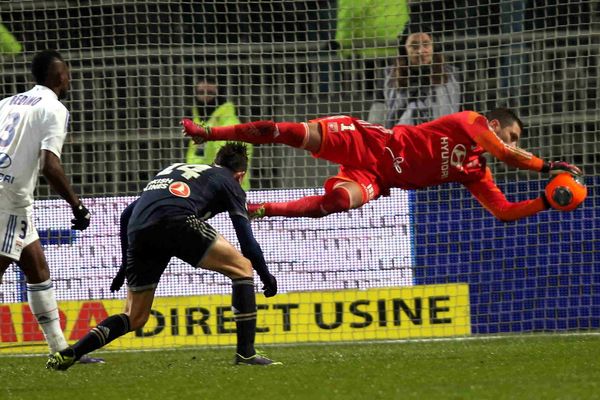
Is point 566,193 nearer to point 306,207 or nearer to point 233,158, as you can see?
point 306,207

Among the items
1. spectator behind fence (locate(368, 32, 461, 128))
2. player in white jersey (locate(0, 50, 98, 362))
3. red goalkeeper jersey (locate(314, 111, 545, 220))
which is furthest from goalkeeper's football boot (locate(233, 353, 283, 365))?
spectator behind fence (locate(368, 32, 461, 128))

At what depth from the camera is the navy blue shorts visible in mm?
7145

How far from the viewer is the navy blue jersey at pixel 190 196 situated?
7.20 m

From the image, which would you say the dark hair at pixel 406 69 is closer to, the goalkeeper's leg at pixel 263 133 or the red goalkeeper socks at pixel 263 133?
the goalkeeper's leg at pixel 263 133

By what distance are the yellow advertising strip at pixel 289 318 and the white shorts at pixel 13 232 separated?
3.11m

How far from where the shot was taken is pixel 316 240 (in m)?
10.3

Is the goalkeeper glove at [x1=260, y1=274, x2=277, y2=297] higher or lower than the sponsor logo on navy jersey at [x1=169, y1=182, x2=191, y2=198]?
lower

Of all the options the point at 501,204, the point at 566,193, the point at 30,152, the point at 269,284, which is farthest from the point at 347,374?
the point at 501,204

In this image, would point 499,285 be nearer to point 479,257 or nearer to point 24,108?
point 479,257

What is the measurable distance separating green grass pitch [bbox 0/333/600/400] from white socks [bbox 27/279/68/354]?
0.75 feet

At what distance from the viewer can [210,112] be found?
11.2 m

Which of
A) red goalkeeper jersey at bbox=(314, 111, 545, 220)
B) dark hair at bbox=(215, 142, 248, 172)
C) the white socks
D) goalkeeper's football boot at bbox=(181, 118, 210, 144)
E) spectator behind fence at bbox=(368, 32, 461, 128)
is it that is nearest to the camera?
dark hair at bbox=(215, 142, 248, 172)

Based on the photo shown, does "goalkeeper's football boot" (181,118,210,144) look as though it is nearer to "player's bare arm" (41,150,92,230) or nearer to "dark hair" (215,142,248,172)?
"dark hair" (215,142,248,172)

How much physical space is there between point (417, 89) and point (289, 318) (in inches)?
93.3
